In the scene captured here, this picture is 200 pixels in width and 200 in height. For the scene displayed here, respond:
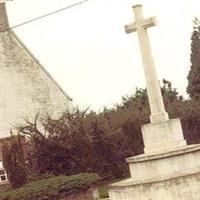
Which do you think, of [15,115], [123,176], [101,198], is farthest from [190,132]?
[101,198]

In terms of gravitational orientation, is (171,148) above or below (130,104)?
below

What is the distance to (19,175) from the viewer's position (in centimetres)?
2500

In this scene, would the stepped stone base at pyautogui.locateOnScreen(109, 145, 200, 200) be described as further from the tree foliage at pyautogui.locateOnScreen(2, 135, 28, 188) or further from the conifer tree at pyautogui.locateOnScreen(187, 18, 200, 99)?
the conifer tree at pyautogui.locateOnScreen(187, 18, 200, 99)

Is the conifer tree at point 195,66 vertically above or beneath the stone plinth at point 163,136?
above

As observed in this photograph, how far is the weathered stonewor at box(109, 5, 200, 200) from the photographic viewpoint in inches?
518

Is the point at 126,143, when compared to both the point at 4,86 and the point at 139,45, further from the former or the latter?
the point at 139,45

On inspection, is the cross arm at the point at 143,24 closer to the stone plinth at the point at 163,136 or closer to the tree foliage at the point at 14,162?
the stone plinth at the point at 163,136

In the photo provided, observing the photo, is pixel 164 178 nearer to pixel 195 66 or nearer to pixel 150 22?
pixel 150 22

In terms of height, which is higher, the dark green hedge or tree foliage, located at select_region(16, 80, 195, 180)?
tree foliage, located at select_region(16, 80, 195, 180)

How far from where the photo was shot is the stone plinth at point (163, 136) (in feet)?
49.9

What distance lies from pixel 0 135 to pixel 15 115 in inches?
72.5

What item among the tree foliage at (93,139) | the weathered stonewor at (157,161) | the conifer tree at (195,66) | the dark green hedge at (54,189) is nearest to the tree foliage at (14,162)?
the tree foliage at (93,139)

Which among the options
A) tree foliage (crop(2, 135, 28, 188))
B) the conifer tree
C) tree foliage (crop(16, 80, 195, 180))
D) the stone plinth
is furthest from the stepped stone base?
the conifer tree

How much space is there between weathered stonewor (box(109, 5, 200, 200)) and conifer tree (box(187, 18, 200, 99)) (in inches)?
1250
